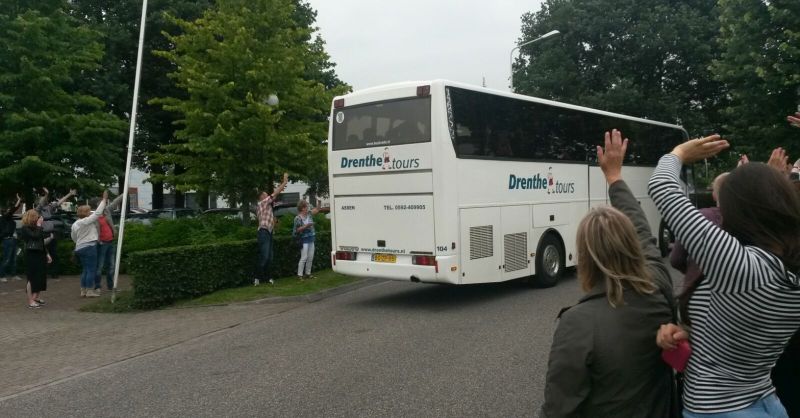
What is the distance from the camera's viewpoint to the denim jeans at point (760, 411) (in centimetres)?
228

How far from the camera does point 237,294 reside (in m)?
12.3

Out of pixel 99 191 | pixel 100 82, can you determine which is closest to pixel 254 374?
pixel 99 191

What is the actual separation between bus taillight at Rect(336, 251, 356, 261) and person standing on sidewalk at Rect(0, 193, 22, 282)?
29.2ft

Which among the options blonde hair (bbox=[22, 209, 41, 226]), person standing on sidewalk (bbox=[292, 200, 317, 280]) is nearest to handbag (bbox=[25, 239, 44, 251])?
blonde hair (bbox=[22, 209, 41, 226])

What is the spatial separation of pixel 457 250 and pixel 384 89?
2.89 meters

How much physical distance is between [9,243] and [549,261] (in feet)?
41.3

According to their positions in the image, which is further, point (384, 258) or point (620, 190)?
point (384, 258)

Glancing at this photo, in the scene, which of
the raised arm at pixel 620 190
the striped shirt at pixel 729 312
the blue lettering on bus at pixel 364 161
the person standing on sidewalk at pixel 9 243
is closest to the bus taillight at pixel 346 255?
the blue lettering on bus at pixel 364 161

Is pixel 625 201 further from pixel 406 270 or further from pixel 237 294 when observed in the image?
pixel 237 294

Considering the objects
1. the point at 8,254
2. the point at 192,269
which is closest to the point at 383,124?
the point at 192,269

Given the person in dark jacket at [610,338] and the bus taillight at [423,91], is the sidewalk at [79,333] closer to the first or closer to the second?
the bus taillight at [423,91]

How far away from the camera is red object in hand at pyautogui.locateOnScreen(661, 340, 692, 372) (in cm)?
233

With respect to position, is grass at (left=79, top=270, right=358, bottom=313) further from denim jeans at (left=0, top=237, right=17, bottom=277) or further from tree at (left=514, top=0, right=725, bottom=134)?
tree at (left=514, top=0, right=725, bottom=134)

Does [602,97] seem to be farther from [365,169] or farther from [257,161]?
[365,169]
